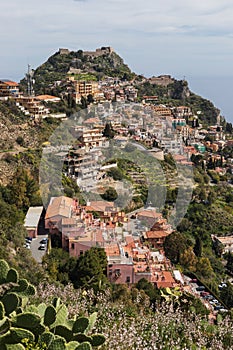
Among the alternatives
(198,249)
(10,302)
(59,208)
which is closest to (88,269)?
(59,208)

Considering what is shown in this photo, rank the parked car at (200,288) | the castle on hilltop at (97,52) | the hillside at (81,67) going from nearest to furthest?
the parked car at (200,288), the hillside at (81,67), the castle on hilltop at (97,52)

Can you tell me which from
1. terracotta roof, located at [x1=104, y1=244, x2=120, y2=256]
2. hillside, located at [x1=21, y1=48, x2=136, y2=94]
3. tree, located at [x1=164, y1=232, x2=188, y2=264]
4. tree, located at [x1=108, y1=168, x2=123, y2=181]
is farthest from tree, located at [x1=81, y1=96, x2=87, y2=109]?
terracotta roof, located at [x1=104, y1=244, x2=120, y2=256]

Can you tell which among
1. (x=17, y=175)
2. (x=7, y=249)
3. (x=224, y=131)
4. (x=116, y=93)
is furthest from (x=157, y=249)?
(x=224, y=131)

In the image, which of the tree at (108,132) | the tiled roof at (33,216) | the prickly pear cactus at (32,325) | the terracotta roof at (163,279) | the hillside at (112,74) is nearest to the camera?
the prickly pear cactus at (32,325)

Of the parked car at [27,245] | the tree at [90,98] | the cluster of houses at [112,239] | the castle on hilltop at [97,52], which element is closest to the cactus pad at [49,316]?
the cluster of houses at [112,239]

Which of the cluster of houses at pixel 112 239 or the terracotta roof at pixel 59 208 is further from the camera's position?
the terracotta roof at pixel 59 208

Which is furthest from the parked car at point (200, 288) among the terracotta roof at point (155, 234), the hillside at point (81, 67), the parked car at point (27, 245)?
the hillside at point (81, 67)

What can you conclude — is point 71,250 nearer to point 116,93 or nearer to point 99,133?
point 99,133

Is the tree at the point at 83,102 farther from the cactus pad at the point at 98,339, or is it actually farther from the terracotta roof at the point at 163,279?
the cactus pad at the point at 98,339

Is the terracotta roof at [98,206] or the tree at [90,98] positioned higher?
the tree at [90,98]

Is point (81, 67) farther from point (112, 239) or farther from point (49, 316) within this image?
point (49, 316)

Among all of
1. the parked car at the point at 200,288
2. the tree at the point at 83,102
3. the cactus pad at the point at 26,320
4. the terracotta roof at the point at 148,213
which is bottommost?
the parked car at the point at 200,288
